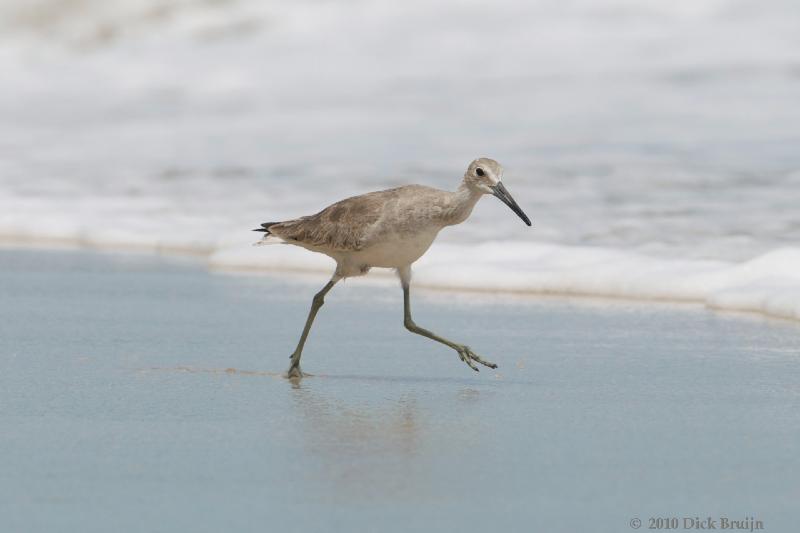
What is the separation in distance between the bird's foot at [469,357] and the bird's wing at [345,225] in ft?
1.88

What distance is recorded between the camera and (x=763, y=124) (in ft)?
51.6

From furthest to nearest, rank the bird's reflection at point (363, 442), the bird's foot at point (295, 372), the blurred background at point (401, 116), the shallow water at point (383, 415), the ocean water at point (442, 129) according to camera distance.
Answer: the blurred background at point (401, 116) → the ocean water at point (442, 129) → the bird's foot at point (295, 372) → the bird's reflection at point (363, 442) → the shallow water at point (383, 415)

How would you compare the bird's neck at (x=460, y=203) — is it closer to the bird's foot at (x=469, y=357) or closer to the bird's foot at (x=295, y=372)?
the bird's foot at (x=469, y=357)

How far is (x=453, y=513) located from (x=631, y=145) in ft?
38.6

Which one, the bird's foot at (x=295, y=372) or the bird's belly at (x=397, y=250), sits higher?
the bird's belly at (x=397, y=250)

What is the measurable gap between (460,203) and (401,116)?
12.0 metres

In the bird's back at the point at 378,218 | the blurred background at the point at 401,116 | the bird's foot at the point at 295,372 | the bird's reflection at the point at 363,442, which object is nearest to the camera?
the bird's reflection at the point at 363,442

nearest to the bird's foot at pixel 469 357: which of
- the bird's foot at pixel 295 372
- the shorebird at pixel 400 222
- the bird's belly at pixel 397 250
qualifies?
the shorebird at pixel 400 222

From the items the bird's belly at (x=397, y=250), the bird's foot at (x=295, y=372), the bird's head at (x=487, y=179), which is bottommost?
the bird's foot at (x=295, y=372)

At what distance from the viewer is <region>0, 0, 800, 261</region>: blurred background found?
11.2 meters

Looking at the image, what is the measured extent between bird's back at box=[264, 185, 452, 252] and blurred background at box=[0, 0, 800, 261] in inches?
134

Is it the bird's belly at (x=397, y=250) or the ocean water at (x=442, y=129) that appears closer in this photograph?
the bird's belly at (x=397, y=250)

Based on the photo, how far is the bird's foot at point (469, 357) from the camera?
19.7 feet

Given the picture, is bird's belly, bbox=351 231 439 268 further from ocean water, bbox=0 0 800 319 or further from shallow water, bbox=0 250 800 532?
ocean water, bbox=0 0 800 319
